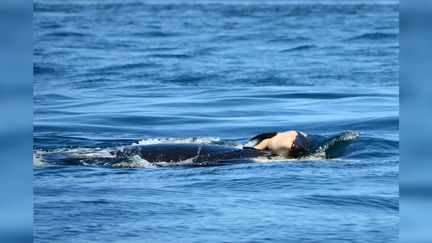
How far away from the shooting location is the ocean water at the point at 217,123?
4.89 meters

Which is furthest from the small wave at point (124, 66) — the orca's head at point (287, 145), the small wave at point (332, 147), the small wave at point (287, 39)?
the orca's head at point (287, 145)

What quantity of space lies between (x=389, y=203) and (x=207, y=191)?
4.60ft

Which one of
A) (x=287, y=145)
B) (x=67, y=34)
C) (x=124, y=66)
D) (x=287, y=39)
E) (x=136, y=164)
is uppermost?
(x=67, y=34)

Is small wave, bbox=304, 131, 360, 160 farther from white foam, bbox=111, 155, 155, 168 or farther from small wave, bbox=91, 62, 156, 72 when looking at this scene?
small wave, bbox=91, 62, 156, 72

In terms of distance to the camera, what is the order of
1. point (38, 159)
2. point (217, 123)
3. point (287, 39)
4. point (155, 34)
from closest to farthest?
point (38, 159), point (217, 123), point (287, 39), point (155, 34)

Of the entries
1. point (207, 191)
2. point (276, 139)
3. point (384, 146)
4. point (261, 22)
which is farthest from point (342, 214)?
point (261, 22)

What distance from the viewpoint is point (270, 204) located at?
18.2 feet

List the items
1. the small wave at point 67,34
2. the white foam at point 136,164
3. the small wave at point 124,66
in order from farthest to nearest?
the small wave at point 67,34 < the small wave at point 124,66 < the white foam at point 136,164

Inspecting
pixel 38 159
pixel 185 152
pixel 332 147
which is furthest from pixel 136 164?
pixel 332 147

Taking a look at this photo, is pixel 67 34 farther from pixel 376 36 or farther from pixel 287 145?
pixel 287 145

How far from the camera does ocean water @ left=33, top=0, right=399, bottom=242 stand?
4887mm

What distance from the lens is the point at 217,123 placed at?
10.8m

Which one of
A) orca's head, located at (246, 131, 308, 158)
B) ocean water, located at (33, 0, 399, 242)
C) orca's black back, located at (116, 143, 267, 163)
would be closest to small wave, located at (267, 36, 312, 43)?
ocean water, located at (33, 0, 399, 242)

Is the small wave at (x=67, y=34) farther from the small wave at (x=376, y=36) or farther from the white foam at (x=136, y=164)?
the white foam at (x=136, y=164)
